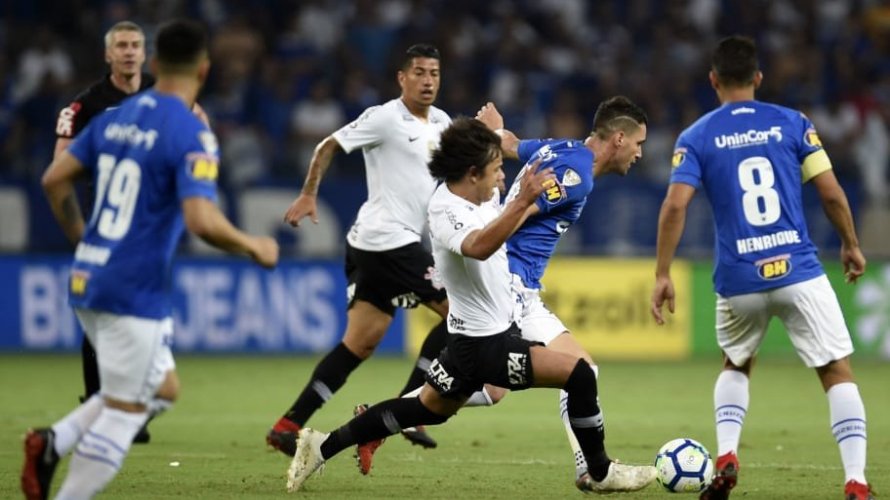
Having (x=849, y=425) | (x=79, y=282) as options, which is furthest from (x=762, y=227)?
(x=79, y=282)

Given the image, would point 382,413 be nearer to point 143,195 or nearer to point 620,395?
point 143,195

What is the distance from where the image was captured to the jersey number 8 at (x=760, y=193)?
7277 mm

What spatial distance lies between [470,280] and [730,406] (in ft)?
4.75

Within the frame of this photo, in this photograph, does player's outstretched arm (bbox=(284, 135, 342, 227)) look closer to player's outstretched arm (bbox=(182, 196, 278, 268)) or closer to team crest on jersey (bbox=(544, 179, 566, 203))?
team crest on jersey (bbox=(544, 179, 566, 203))

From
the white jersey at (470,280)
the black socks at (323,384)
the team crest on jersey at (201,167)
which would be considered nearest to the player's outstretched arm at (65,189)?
the team crest on jersey at (201,167)

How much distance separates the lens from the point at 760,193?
7.27 meters

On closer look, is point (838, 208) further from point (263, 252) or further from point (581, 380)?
point (263, 252)

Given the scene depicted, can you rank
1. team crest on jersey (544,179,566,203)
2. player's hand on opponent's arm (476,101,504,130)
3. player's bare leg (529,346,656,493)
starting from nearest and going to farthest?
1. player's bare leg (529,346,656,493)
2. team crest on jersey (544,179,566,203)
3. player's hand on opponent's arm (476,101,504,130)

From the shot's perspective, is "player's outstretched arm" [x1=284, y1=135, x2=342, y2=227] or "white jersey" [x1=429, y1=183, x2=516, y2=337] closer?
"white jersey" [x1=429, y1=183, x2=516, y2=337]

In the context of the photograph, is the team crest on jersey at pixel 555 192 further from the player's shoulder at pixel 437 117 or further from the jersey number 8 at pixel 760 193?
the player's shoulder at pixel 437 117

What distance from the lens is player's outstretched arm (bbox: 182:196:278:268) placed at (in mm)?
5852

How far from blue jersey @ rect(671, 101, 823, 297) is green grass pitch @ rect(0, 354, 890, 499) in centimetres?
125

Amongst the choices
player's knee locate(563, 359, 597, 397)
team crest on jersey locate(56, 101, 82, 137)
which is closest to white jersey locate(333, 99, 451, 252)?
team crest on jersey locate(56, 101, 82, 137)

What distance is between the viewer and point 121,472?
27.4 feet
